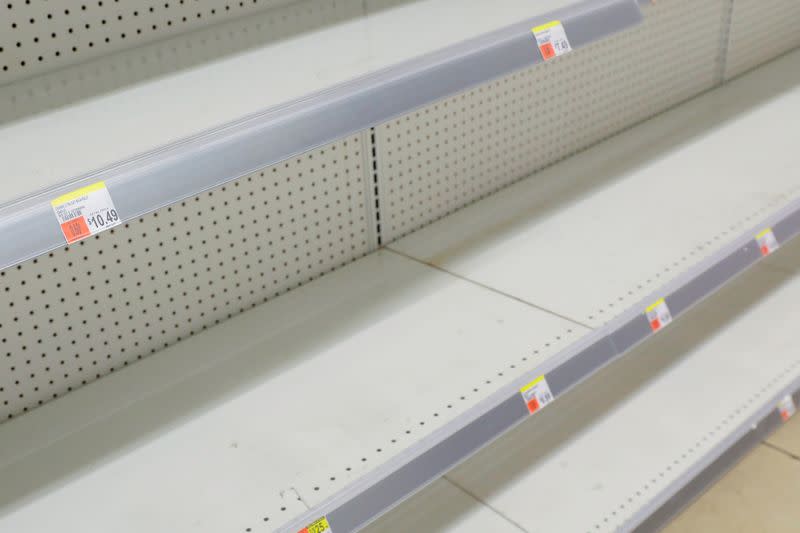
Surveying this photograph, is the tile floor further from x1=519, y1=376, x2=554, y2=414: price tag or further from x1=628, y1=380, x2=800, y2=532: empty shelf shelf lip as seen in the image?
x1=519, y1=376, x2=554, y2=414: price tag

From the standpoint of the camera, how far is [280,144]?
49.9 inches

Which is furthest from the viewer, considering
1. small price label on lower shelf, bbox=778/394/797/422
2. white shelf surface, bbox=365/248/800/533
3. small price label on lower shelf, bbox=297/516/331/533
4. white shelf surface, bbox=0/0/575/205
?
small price label on lower shelf, bbox=778/394/797/422

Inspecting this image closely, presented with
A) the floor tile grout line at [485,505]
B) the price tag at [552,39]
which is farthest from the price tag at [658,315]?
the price tag at [552,39]

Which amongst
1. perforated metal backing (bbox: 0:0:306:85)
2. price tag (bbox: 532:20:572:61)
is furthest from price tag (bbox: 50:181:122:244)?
price tag (bbox: 532:20:572:61)

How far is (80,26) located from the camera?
5.10 feet

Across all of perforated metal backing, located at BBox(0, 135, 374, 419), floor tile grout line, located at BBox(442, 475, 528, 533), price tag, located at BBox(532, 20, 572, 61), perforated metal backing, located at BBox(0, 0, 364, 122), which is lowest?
floor tile grout line, located at BBox(442, 475, 528, 533)

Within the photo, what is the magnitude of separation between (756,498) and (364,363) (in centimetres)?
107

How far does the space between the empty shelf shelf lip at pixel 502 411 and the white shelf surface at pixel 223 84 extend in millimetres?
585

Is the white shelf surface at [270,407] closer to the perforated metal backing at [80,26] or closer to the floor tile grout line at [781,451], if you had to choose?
the perforated metal backing at [80,26]

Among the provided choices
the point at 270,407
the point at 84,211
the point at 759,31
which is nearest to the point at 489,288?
the point at 270,407

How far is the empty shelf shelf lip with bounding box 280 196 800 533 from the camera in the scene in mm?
1465

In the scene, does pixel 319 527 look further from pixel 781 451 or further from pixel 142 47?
pixel 781 451

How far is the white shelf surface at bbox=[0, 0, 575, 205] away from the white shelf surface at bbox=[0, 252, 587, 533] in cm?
57

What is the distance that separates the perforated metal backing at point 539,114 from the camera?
2.18m
